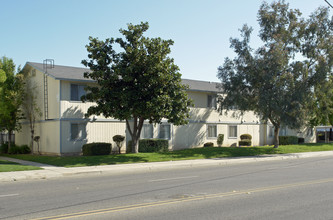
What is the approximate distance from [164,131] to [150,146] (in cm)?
358

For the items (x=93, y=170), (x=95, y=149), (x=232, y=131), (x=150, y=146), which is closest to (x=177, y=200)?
(x=93, y=170)

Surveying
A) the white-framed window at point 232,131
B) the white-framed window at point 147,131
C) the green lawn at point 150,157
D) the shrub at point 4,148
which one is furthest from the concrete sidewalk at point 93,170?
the shrub at point 4,148

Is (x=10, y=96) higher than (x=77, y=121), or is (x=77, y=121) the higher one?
(x=10, y=96)

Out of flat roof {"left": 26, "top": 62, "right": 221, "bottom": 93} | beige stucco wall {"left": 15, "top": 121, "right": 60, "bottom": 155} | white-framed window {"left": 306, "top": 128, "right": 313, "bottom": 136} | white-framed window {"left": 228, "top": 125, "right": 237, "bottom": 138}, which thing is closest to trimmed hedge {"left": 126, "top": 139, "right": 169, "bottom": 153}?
beige stucco wall {"left": 15, "top": 121, "right": 60, "bottom": 155}

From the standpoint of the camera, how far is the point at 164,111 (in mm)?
21672

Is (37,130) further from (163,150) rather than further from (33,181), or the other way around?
(33,181)

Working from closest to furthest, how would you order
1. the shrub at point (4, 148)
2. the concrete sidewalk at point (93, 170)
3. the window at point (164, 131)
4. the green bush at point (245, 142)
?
the concrete sidewalk at point (93, 170) < the window at point (164, 131) < the shrub at point (4, 148) < the green bush at point (245, 142)

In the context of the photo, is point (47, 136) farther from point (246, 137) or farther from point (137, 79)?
point (246, 137)

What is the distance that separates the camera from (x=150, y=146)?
28.0 meters

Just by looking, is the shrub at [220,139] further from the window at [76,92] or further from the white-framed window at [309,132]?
the white-framed window at [309,132]

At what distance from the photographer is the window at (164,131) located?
31031mm

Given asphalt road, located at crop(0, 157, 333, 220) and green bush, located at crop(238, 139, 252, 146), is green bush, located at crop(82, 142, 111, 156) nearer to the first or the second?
asphalt road, located at crop(0, 157, 333, 220)

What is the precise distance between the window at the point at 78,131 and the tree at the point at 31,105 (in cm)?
345

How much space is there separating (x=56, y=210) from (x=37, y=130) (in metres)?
22.2
